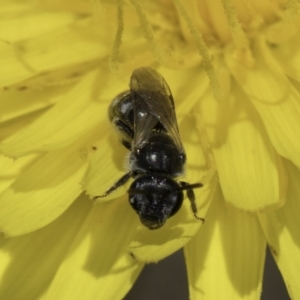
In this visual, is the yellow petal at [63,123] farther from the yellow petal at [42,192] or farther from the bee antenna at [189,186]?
the bee antenna at [189,186]

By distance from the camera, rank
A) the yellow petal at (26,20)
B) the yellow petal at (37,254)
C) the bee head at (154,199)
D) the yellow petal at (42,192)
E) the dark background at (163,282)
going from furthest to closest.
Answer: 1. the dark background at (163,282)
2. the yellow petal at (26,20)
3. the yellow petal at (37,254)
4. the yellow petal at (42,192)
5. the bee head at (154,199)

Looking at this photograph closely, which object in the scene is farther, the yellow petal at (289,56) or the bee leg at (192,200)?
the yellow petal at (289,56)

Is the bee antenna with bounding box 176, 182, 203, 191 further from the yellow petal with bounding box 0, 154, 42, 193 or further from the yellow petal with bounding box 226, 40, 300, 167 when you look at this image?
the yellow petal with bounding box 0, 154, 42, 193

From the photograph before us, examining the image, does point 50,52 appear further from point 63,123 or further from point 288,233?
point 288,233

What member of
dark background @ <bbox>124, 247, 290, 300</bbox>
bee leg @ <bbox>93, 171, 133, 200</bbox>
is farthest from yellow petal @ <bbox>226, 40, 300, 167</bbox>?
dark background @ <bbox>124, 247, 290, 300</bbox>

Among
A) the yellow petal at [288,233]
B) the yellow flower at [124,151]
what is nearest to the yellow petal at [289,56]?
the yellow flower at [124,151]

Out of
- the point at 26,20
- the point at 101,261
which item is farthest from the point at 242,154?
the point at 26,20

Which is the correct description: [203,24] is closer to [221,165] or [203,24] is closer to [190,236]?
[221,165]
